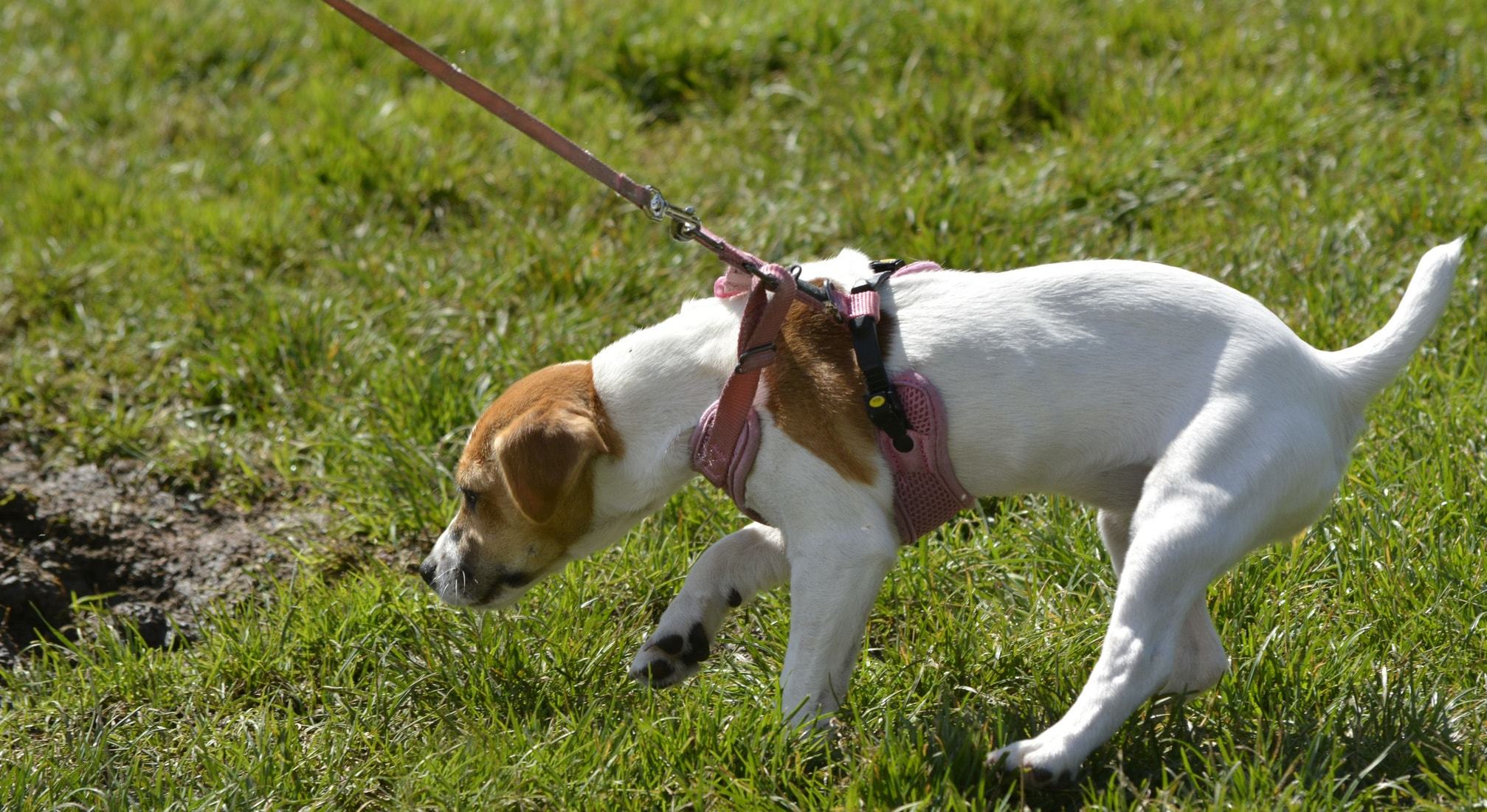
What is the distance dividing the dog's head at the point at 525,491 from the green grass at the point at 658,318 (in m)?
0.22

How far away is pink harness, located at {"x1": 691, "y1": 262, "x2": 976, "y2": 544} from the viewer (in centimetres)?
302

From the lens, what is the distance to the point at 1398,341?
9.79 feet

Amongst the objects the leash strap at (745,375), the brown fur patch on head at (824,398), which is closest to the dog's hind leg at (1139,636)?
the brown fur patch on head at (824,398)

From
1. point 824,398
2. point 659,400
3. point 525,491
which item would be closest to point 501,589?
point 525,491

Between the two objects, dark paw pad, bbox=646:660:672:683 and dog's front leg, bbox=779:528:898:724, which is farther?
dark paw pad, bbox=646:660:672:683

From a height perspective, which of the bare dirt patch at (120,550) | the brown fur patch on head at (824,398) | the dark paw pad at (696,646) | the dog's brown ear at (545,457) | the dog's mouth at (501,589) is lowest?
the bare dirt patch at (120,550)

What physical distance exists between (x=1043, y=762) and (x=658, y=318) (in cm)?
269

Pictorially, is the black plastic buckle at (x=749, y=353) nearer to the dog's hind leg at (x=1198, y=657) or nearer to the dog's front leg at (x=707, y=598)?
the dog's front leg at (x=707, y=598)

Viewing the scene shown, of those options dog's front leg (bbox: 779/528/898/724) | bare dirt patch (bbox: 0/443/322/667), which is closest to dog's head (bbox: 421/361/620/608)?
dog's front leg (bbox: 779/528/898/724)

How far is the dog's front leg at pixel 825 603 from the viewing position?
3.02 m

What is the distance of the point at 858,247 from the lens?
17.4ft

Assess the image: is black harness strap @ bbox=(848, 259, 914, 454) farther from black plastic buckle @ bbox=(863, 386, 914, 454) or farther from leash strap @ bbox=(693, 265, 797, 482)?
leash strap @ bbox=(693, 265, 797, 482)

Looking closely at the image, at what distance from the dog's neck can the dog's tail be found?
1269 mm

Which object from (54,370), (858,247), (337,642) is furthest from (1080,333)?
(54,370)
